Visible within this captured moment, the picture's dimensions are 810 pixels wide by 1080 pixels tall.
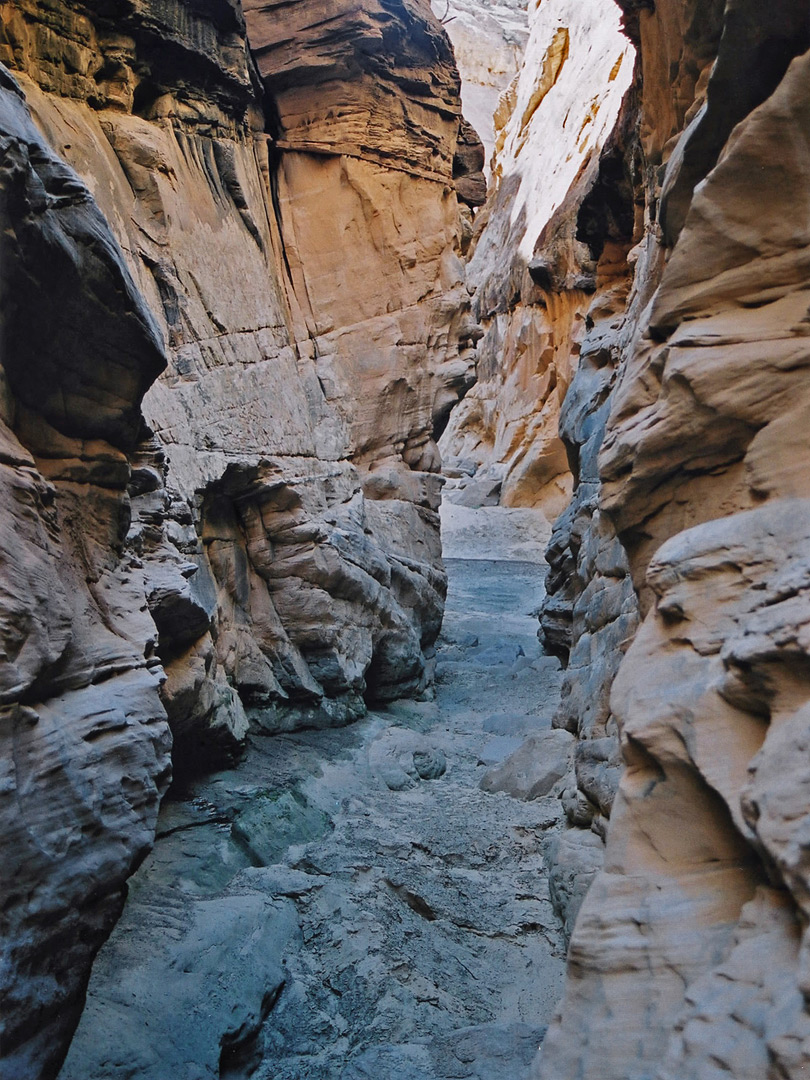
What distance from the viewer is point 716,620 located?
356 cm

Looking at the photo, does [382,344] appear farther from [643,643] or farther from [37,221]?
[643,643]

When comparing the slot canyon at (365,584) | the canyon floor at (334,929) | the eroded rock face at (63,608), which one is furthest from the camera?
the canyon floor at (334,929)

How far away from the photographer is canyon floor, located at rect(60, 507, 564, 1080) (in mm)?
5004

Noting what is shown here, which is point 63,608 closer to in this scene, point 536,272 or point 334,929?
point 334,929

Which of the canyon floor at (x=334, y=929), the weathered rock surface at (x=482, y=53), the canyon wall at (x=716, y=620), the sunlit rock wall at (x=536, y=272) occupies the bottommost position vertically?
the canyon floor at (x=334, y=929)

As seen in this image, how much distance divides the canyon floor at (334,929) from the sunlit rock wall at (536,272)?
642 inches

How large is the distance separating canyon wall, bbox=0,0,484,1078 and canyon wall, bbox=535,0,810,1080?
2.80 meters

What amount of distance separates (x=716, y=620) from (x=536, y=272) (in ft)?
62.4

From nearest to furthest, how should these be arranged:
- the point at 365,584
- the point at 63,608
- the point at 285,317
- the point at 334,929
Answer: the point at 63,608 → the point at 334,929 → the point at 365,584 → the point at 285,317

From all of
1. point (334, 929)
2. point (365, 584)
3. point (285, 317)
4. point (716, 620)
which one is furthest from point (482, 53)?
point (716, 620)

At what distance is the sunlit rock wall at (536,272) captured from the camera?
26359 millimetres

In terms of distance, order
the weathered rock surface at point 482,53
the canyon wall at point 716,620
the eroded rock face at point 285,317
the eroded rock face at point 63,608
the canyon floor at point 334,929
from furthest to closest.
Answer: the weathered rock surface at point 482,53, the eroded rock face at point 285,317, the canyon floor at point 334,929, the eroded rock face at point 63,608, the canyon wall at point 716,620

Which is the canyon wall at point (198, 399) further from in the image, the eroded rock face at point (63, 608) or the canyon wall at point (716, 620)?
the canyon wall at point (716, 620)

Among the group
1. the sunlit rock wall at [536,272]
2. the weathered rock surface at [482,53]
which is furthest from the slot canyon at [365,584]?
the weathered rock surface at [482,53]
